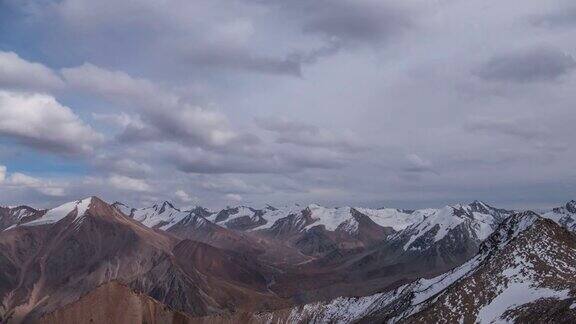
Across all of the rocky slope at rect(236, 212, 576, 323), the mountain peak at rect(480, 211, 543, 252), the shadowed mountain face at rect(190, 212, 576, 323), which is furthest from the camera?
the mountain peak at rect(480, 211, 543, 252)

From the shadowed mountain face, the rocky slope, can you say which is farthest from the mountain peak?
the rocky slope

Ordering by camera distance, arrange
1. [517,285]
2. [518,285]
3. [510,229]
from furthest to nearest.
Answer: [510,229] → [517,285] → [518,285]

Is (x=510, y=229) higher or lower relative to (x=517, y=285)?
higher

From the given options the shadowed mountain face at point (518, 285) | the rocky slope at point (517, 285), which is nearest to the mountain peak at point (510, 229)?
the shadowed mountain face at point (518, 285)

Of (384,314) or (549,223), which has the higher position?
(549,223)

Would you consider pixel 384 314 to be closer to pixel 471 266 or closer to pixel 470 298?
pixel 471 266

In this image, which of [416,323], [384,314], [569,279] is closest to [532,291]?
[569,279]

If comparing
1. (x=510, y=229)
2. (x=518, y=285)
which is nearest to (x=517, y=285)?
(x=518, y=285)

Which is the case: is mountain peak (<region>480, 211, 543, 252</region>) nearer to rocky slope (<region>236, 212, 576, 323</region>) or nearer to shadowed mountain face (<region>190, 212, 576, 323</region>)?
shadowed mountain face (<region>190, 212, 576, 323</region>)

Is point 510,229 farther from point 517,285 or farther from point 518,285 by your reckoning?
point 518,285

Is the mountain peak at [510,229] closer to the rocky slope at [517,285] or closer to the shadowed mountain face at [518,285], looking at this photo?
the shadowed mountain face at [518,285]

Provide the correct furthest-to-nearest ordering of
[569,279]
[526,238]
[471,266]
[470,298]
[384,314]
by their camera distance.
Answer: [384,314] < [471,266] < [526,238] < [470,298] < [569,279]
